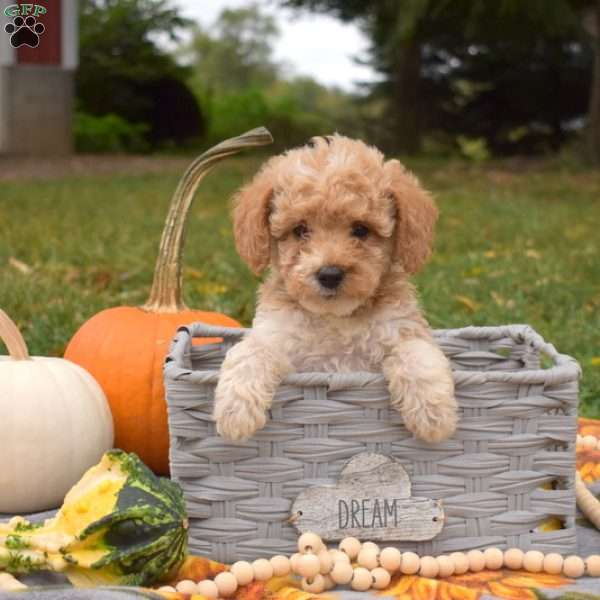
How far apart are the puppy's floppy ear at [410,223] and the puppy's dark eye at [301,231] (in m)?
0.28

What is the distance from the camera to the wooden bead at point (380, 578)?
2.68m

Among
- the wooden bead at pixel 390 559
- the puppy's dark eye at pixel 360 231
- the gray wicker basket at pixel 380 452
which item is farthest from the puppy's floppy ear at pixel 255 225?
the wooden bead at pixel 390 559

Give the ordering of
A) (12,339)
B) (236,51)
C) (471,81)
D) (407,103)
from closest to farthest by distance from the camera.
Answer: (12,339) < (407,103) < (471,81) < (236,51)

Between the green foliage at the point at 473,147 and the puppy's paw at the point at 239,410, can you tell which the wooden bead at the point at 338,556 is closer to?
the puppy's paw at the point at 239,410

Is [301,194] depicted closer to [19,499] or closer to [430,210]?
[430,210]

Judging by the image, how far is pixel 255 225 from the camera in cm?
312

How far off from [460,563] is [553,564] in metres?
0.25

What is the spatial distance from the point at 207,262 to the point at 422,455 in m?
4.73

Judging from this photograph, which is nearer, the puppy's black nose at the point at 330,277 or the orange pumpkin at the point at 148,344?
the puppy's black nose at the point at 330,277

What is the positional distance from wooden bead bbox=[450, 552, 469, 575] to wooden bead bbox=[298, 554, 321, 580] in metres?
0.40

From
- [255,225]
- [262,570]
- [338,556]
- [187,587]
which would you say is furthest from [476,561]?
[255,225]

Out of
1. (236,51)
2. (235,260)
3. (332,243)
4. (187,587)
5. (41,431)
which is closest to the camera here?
(187,587)

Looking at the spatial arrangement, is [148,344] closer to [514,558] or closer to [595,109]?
[514,558]

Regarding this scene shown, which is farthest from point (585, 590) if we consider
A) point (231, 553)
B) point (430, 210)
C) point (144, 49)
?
point (144, 49)
